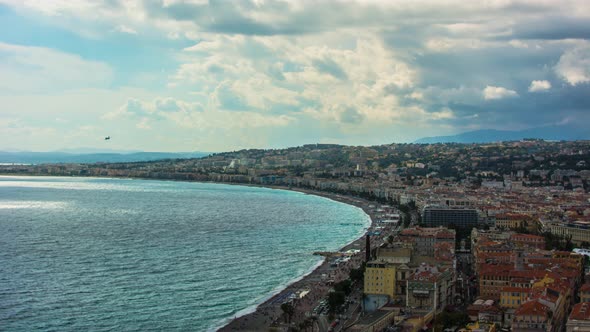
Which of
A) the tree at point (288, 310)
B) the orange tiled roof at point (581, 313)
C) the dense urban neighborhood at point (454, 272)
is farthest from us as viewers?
the tree at point (288, 310)

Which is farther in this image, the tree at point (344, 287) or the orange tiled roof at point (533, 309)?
the tree at point (344, 287)

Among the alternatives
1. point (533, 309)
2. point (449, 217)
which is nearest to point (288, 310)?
point (533, 309)

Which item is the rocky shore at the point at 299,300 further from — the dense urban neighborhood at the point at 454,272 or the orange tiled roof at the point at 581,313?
the orange tiled roof at the point at 581,313

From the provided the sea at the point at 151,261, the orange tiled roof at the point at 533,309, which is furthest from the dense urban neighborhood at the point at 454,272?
the sea at the point at 151,261

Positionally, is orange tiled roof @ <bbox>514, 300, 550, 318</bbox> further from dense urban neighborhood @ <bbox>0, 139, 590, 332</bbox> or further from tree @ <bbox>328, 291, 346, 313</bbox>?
tree @ <bbox>328, 291, 346, 313</bbox>

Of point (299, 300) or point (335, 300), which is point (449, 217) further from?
point (335, 300)

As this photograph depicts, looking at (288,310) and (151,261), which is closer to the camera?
(288,310)

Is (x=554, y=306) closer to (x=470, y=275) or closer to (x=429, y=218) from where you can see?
(x=470, y=275)

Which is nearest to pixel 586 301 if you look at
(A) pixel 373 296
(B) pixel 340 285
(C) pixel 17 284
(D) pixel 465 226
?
(A) pixel 373 296
